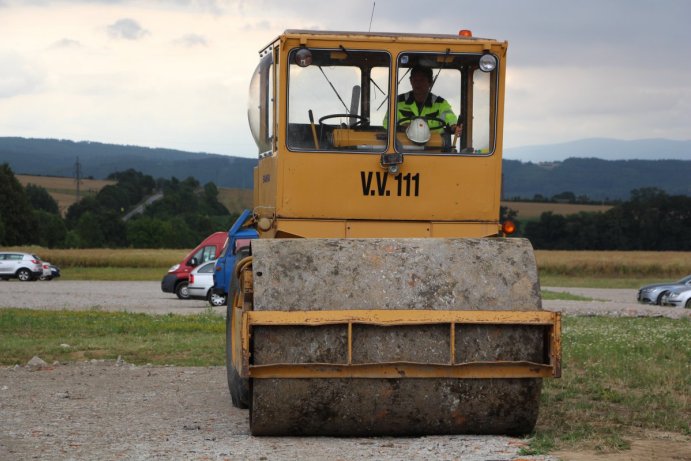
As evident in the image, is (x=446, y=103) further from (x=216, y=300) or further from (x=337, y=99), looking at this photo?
(x=216, y=300)

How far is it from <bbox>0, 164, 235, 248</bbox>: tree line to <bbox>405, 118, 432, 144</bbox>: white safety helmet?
88.0m

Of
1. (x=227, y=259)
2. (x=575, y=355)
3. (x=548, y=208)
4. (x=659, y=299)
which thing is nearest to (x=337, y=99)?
(x=575, y=355)

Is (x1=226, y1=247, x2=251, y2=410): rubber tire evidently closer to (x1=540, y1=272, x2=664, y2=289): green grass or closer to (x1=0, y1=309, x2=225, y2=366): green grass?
(x1=0, y1=309, x2=225, y2=366): green grass

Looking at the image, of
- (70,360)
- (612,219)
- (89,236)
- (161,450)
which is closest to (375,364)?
(161,450)

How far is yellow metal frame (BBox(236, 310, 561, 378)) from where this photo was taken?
26.6ft

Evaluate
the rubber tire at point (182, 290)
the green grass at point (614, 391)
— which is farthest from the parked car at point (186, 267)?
the green grass at point (614, 391)

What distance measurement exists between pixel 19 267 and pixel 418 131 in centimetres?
4743

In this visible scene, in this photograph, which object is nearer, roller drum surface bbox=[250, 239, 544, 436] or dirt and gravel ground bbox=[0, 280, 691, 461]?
dirt and gravel ground bbox=[0, 280, 691, 461]

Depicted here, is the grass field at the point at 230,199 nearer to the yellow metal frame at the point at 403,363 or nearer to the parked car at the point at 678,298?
the parked car at the point at 678,298

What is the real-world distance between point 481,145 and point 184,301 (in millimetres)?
27257

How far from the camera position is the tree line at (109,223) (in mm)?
98812

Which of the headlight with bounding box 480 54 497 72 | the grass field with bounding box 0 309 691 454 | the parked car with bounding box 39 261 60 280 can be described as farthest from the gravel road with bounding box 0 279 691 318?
the headlight with bounding box 480 54 497 72

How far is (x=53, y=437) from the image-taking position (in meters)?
8.83

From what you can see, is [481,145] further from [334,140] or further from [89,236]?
[89,236]
